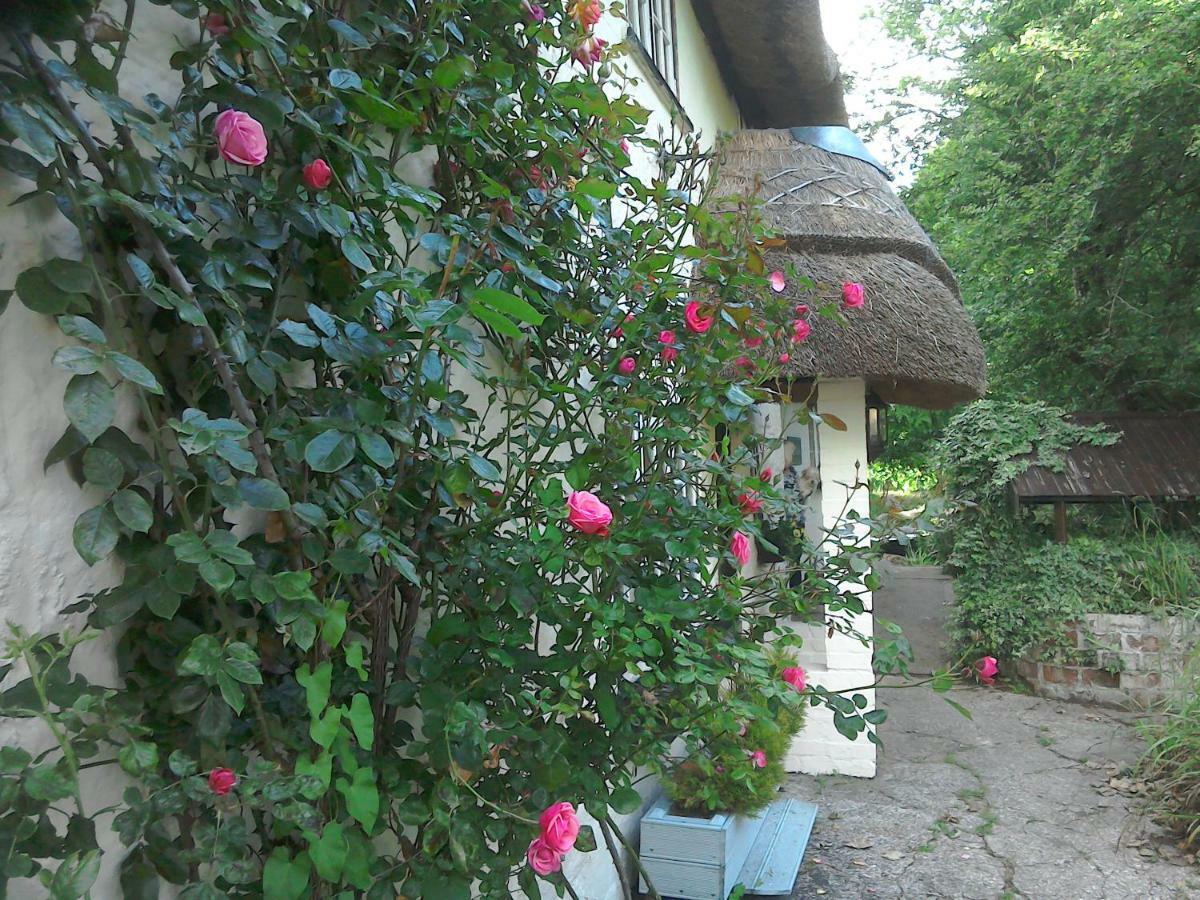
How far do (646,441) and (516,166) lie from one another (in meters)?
0.64

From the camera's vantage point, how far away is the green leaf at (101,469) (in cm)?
90

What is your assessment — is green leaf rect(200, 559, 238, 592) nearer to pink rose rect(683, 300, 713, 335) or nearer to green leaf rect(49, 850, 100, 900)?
green leaf rect(49, 850, 100, 900)

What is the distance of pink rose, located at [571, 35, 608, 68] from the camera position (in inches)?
74.7

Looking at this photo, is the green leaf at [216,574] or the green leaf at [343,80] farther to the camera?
the green leaf at [343,80]

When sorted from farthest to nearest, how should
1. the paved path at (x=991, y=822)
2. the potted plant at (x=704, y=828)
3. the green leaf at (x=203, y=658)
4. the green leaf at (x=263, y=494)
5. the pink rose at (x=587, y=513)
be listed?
1. the paved path at (x=991, y=822)
2. the potted plant at (x=704, y=828)
3. the pink rose at (x=587, y=513)
4. the green leaf at (x=263, y=494)
5. the green leaf at (x=203, y=658)

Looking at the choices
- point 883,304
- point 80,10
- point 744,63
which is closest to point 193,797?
point 80,10

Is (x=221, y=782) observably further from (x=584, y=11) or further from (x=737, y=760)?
(x=584, y=11)

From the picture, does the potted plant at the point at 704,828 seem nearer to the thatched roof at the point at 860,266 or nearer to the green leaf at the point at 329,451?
A: the green leaf at the point at 329,451

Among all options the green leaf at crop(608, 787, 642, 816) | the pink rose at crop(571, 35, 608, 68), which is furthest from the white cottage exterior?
the green leaf at crop(608, 787, 642, 816)

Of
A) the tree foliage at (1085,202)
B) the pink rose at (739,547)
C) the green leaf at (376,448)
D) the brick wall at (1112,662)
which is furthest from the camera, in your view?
the tree foliage at (1085,202)

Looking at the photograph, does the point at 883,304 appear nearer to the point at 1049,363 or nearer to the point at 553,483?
the point at 553,483

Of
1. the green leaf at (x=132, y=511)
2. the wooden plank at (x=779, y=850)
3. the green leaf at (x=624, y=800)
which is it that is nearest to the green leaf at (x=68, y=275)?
the green leaf at (x=132, y=511)

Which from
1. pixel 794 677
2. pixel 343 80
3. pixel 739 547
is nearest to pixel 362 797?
pixel 343 80

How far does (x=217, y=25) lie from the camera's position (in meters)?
1.11
